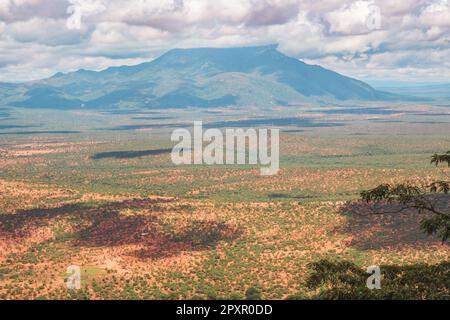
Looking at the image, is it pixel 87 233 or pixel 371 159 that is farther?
pixel 371 159

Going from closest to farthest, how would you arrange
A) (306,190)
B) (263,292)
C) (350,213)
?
(263,292), (350,213), (306,190)

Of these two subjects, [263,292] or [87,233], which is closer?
[263,292]

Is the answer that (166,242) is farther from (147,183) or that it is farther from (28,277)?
(147,183)

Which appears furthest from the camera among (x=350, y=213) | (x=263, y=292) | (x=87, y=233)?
(x=350, y=213)

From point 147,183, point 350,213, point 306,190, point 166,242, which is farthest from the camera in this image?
point 147,183

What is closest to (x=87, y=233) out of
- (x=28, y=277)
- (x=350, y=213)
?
(x=28, y=277)
